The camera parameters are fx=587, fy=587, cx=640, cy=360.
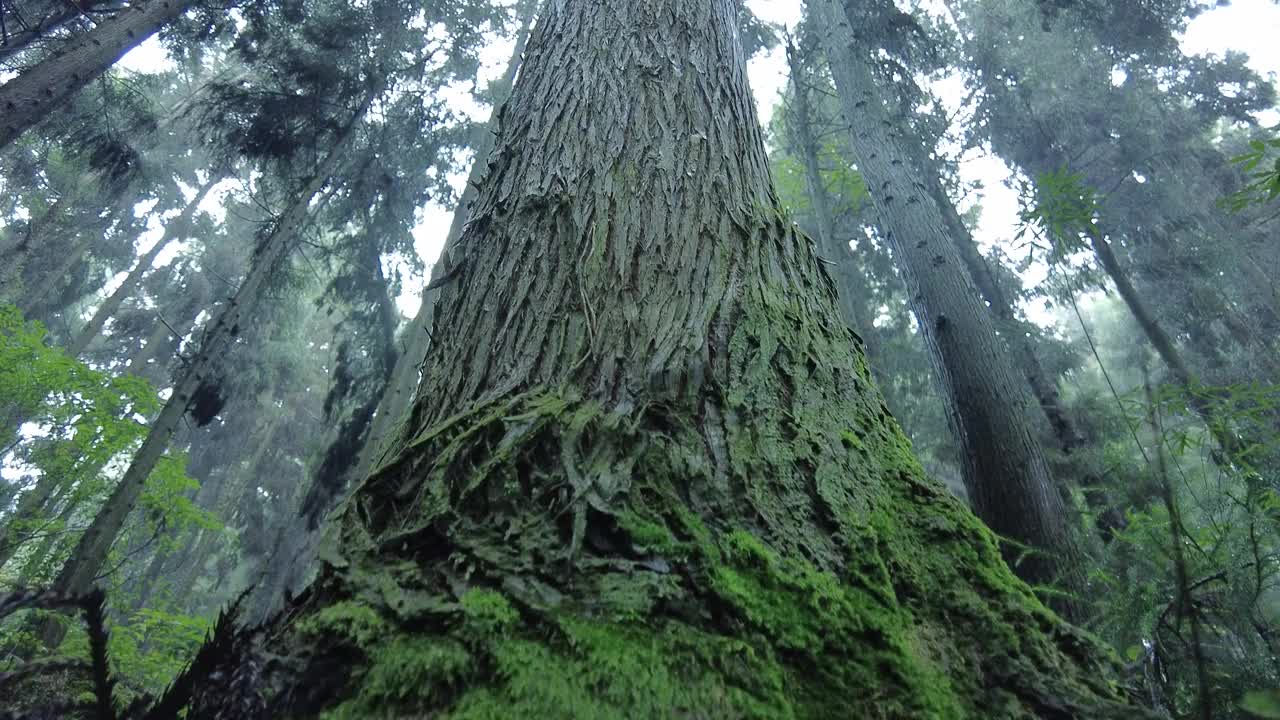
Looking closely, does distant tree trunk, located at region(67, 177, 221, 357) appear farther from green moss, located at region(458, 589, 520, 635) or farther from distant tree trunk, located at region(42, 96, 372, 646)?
green moss, located at region(458, 589, 520, 635)

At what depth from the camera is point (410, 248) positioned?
1171 cm

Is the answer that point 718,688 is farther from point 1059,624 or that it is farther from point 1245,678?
point 1245,678

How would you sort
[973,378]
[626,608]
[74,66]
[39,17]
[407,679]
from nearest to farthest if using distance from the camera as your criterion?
1. [407,679]
2. [626,608]
3. [973,378]
4. [74,66]
5. [39,17]

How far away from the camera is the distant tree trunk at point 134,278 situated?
63.6 ft

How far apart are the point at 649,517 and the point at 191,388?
7953 millimetres

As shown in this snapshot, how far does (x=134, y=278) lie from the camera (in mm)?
21969

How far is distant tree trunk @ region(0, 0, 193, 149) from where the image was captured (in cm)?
582

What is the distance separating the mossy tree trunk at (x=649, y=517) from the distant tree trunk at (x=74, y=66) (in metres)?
7.14

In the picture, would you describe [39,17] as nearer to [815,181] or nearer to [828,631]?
[815,181]

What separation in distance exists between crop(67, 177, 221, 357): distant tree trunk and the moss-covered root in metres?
22.6

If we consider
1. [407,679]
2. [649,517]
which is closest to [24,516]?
[407,679]

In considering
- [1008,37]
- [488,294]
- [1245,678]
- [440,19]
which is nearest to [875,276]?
[1008,37]

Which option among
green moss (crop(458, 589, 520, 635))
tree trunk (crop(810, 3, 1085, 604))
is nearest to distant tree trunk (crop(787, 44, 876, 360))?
tree trunk (crop(810, 3, 1085, 604))

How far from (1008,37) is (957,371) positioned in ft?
53.1
